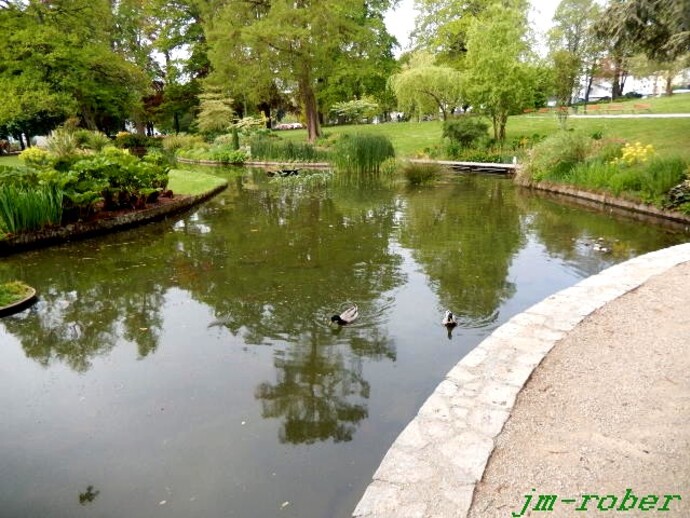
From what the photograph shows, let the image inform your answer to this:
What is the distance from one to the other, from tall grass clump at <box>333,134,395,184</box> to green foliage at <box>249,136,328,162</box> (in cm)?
221

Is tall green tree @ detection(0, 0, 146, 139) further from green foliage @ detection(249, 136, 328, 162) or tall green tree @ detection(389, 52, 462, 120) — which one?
tall green tree @ detection(389, 52, 462, 120)

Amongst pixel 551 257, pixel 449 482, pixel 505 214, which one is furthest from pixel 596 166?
pixel 449 482

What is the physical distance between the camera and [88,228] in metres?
9.80

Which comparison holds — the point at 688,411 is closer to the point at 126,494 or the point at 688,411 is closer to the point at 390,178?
the point at 126,494

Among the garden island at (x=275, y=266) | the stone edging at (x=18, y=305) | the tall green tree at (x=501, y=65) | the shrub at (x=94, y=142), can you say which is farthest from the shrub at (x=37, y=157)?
the tall green tree at (x=501, y=65)

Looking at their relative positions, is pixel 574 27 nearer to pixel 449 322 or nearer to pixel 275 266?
pixel 275 266

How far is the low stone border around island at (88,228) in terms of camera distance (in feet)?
28.4

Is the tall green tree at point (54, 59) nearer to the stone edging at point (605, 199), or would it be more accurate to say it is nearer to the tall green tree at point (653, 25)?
the stone edging at point (605, 199)

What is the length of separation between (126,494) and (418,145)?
73.3 feet

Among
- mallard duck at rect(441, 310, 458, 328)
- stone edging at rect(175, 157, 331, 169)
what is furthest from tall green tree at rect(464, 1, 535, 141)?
mallard duck at rect(441, 310, 458, 328)

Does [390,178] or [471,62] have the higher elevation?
[471,62]

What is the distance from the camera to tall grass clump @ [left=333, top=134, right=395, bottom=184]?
18.1 metres

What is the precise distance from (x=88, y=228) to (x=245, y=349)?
6.58 meters

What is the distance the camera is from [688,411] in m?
3.22
